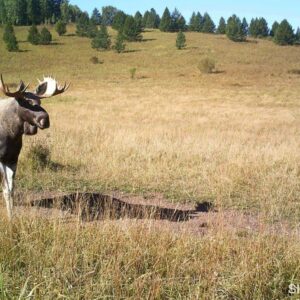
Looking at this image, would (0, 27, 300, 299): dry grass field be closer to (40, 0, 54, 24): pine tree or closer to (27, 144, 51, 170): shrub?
(27, 144, 51, 170): shrub

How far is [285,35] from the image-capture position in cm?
10006

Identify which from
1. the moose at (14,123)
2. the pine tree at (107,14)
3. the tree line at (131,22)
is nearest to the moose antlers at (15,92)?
the moose at (14,123)

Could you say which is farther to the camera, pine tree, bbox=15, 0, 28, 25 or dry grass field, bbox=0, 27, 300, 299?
pine tree, bbox=15, 0, 28, 25

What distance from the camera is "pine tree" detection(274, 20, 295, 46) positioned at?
328ft

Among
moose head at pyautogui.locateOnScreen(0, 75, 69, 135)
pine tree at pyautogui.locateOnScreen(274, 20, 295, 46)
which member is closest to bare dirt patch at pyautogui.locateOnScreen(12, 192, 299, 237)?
moose head at pyautogui.locateOnScreen(0, 75, 69, 135)

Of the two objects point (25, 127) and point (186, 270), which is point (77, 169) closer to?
point (25, 127)

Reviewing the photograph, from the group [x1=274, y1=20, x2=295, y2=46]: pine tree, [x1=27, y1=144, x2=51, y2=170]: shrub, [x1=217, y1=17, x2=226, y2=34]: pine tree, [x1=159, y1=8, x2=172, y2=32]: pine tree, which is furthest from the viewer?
[x1=217, y1=17, x2=226, y2=34]: pine tree

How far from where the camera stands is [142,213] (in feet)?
22.0

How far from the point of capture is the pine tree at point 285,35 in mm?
100062

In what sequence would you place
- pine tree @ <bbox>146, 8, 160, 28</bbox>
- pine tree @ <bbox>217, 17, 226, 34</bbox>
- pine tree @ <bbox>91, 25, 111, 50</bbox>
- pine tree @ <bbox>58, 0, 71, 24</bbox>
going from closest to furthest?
pine tree @ <bbox>91, 25, 111, 50</bbox> → pine tree @ <bbox>217, 17, 226, 34</bbox> → pine tree @ <bbox>58, 0, 71, 24</bbox> → pine tree @ <bbox>146, 8, 160, 28</bbox>

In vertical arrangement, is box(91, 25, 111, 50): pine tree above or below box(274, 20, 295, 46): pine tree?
below

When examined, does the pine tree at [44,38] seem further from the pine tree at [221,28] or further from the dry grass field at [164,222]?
the dry grass field at [164,222]

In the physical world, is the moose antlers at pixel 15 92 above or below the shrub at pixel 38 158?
above

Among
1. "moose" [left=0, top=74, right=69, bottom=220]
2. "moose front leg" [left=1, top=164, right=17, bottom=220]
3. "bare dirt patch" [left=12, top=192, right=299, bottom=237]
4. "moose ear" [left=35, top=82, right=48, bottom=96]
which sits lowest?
"bare dirt patch" [left=12, top=192, right=299, bottom=237]
